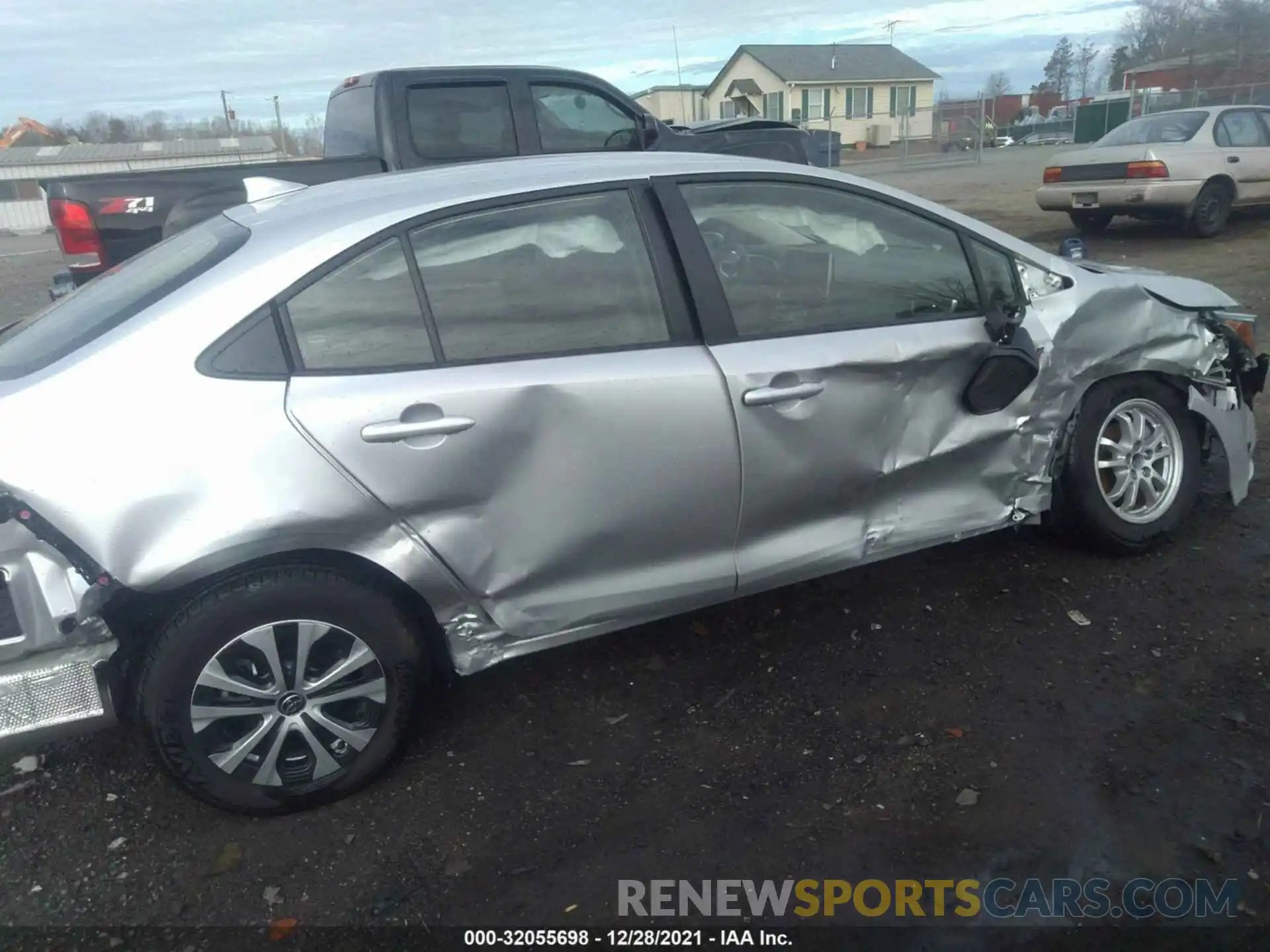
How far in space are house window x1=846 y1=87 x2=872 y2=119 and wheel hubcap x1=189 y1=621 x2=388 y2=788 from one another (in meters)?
54.6

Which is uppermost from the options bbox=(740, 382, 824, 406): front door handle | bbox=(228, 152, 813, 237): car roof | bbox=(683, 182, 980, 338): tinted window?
bbox=(228, 152, 813, 237): car roof

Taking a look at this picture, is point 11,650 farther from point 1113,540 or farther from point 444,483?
point 1113,540

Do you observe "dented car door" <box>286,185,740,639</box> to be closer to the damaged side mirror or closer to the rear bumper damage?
the rear bumper damage

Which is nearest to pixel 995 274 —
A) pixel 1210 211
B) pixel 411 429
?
pixel 411 429

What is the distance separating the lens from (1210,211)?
487 inches

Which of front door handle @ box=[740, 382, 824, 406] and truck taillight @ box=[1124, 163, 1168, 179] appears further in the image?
truck taillight @ box=[1124, 163, 1168, 179]

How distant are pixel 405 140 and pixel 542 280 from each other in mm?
5084

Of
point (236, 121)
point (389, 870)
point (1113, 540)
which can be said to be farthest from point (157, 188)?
point (236, 121)

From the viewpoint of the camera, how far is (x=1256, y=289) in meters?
9.09

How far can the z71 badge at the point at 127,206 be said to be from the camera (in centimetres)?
629

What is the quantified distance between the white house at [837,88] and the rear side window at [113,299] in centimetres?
4990

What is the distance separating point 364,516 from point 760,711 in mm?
1423

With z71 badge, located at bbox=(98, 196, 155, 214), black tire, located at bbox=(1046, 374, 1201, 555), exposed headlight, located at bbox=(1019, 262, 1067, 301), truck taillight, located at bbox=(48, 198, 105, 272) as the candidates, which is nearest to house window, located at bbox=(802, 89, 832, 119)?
z71 badge, located at bbox=(98, 196, 155, 214)

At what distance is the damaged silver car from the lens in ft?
8.32
